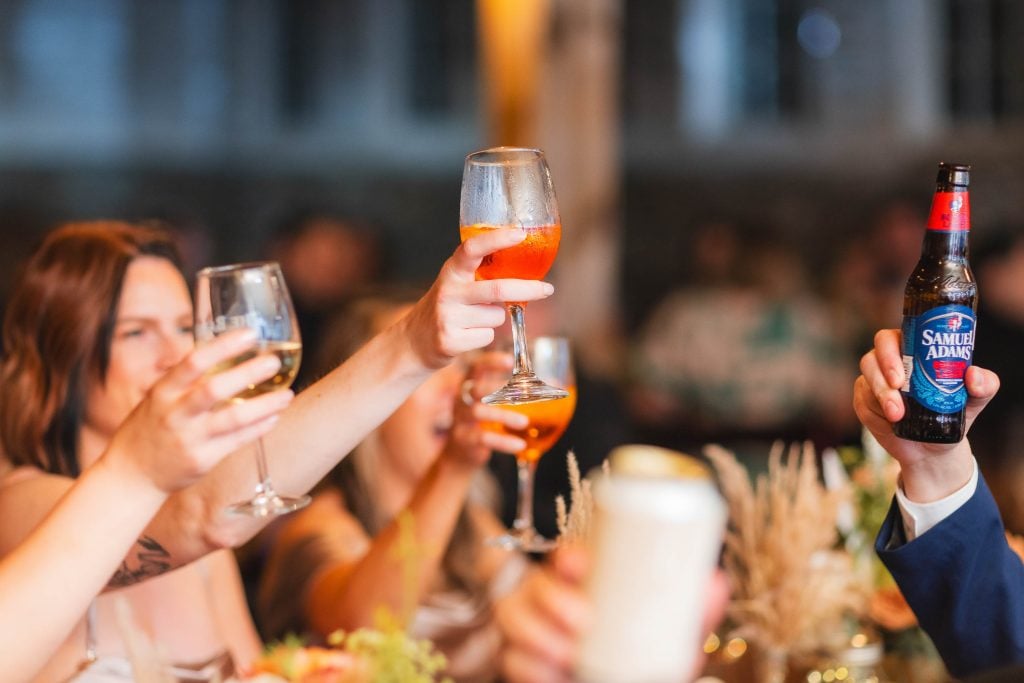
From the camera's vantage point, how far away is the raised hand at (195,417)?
3.27ft

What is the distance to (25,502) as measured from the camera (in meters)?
1.56

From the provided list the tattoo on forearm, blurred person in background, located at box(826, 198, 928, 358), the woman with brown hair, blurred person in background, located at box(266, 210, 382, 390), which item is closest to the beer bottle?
the woman with brown hair

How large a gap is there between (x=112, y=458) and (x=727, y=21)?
7314mm

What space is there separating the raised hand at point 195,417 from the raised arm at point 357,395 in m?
0.29

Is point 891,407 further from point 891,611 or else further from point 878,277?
point 878,277

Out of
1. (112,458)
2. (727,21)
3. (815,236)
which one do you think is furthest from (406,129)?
(112,458)

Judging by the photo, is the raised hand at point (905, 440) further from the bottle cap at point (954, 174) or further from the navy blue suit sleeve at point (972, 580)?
the bottle cap at point (954, 174)

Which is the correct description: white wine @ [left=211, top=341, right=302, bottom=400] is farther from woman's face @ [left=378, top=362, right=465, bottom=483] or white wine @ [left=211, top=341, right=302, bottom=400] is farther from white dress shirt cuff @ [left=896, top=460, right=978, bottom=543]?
woman's face @ [left=378, top=362, right=465, bottom=483]

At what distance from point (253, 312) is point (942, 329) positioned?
742 mm

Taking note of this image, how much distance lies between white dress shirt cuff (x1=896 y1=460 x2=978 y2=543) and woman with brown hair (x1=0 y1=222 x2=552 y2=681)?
0.53m

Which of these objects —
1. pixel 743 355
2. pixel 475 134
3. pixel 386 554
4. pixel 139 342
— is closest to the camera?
pixel 139 342

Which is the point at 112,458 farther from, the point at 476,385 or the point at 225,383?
the point at 476,385

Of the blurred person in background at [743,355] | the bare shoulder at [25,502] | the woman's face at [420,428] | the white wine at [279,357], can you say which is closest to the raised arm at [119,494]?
the white wine at [279,357]

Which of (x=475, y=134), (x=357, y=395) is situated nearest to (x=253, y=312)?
(x=357, y=395)
